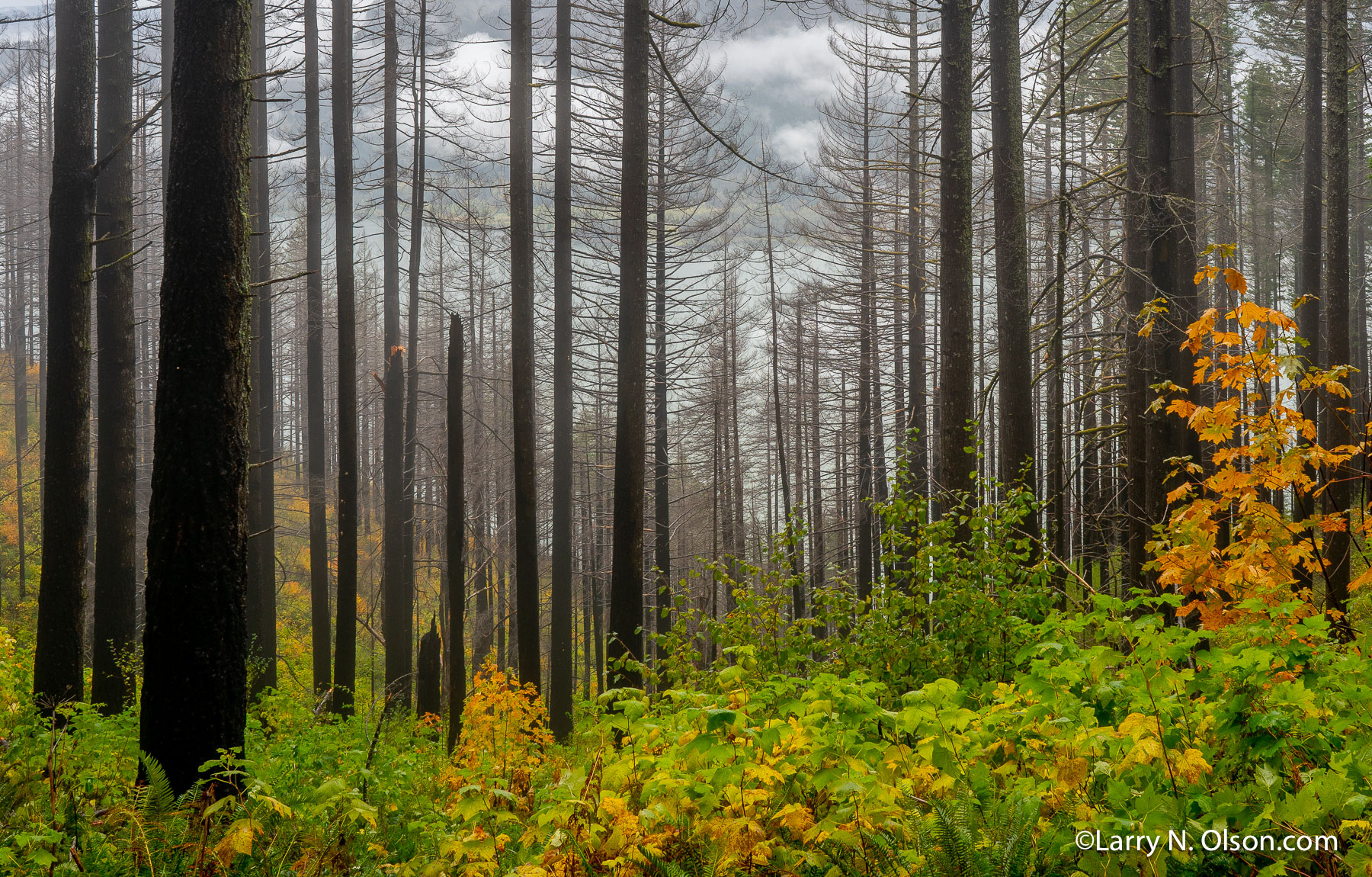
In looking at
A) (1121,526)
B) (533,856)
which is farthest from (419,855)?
(1121,526)

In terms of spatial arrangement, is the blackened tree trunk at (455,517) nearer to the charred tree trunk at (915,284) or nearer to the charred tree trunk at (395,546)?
the charred tree trunk at (395,546)

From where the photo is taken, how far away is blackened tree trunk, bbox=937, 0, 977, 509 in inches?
306

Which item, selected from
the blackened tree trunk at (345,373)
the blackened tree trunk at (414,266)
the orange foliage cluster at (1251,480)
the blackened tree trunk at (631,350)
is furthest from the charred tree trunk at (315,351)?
the orange foliage cluster at (1251,480)

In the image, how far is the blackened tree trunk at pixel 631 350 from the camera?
8539 millimetres

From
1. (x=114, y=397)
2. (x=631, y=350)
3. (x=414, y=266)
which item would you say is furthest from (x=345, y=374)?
(x=631, y=350)

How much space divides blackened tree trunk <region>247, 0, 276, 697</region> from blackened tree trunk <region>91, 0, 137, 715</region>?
7.23 ft

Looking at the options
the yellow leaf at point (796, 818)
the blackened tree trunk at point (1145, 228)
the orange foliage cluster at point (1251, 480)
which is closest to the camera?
the yellow leaf at point (796, 818)

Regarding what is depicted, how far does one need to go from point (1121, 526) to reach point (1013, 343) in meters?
5.83

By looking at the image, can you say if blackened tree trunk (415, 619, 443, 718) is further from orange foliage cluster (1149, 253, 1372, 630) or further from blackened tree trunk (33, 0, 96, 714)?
orange foliage cluster (1149, 253, 1372, 630)

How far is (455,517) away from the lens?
11188 millimetres

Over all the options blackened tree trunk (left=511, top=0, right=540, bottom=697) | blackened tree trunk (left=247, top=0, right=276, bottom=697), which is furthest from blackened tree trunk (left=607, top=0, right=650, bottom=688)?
blackened tree trunk (left=247, top=0, right=276, bottom=697)

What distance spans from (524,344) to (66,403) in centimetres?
543

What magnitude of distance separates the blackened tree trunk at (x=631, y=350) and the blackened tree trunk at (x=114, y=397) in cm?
606

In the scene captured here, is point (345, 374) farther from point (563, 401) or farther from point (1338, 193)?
point (1338, 193)
